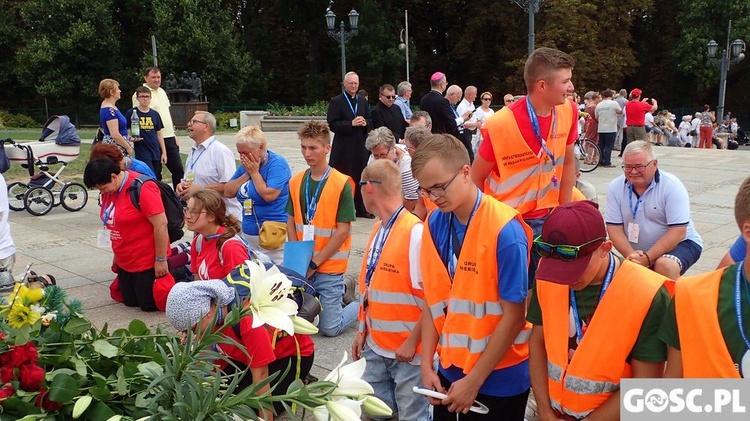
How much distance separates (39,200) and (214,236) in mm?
7521

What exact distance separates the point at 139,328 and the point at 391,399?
229cm

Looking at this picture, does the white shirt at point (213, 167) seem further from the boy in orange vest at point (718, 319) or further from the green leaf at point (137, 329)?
the boy in orange vest at point (718, 319)

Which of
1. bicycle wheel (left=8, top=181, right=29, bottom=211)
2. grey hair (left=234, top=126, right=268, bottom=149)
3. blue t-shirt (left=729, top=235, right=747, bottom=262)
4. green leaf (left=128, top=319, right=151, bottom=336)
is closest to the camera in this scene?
green leaf (left=128, top=319, right=151, bottom=336)

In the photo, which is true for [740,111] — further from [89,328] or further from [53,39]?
[89,328]

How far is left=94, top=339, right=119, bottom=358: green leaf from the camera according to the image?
1770mm

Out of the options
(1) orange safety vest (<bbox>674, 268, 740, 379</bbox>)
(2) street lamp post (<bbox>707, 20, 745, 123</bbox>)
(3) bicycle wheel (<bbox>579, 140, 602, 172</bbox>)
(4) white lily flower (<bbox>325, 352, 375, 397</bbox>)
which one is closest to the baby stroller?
(4) white lily flower (<bbox>325, 352, 375, 397</bbox>)

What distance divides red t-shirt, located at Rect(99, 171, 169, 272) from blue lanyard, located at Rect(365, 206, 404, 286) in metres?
2.60

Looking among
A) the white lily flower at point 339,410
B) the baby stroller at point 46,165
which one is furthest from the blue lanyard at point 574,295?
the baby stroller at point 46,165

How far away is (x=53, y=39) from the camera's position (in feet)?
115

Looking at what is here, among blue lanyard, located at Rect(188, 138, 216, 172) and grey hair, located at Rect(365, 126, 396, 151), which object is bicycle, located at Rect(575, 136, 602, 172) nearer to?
grey hair, located at Rect(365, 126, 396, 151)

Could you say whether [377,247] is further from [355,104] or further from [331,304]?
[355,104]

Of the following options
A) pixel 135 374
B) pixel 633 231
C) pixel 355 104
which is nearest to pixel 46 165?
pixel 355 104

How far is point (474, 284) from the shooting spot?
2740mm

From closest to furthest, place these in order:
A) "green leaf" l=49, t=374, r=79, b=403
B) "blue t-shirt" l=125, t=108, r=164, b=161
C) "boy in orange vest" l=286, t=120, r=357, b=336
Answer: "green leaf" l=49, t=374, r=79, b=403 → "boy in orange vest" l=286, t=120, r=357, b=336 → "blue t-shirt" l=125, t=108, r=164, b=161
